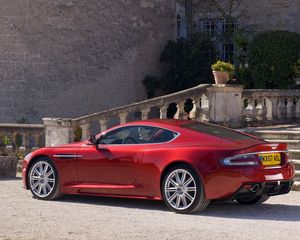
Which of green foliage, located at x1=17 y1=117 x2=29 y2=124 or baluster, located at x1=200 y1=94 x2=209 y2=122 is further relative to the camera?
green foliage, located at x1=17 y1=117 x2=29 y2=124

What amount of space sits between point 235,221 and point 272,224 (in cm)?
47

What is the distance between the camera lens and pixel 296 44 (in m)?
22.4

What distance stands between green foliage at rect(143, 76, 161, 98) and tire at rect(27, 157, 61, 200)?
12197 millimetres

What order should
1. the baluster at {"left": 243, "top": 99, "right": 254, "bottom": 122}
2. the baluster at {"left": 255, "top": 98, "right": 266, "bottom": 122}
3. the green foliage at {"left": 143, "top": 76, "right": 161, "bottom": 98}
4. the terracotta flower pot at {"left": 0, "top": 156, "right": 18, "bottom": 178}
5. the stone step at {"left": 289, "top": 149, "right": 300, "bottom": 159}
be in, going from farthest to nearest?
1. the green foliage at {"left": 143, "top": 76, "right": 161, "bottom": 98}
2. the baluster at {"left": 255, "top": 98, "right": 266, "bottom": 122}
3. the baluster at {"left": 243, "top": 99, "right": 254, "bottom": 122}
4. the terracotta flower pot at {"left": 0, "top": 156, "right": 18, "bottom": 178}
5. the stone step at {"left": 289, "top": 149, "right": 300, "bottom": 159}

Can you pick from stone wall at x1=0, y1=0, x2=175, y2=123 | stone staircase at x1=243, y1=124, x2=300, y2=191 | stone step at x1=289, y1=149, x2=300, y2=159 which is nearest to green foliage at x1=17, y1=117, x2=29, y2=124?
stone wall at x1=0, y1=0, x2=175, y2=123

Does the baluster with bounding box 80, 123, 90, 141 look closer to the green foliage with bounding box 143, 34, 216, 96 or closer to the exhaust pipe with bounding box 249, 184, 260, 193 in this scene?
the exhaust pipe with bounding box 249, 184, 260, 193

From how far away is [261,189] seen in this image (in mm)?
9148

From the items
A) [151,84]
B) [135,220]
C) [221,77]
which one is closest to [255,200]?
[135,220]

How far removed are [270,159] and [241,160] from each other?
1.70 ft

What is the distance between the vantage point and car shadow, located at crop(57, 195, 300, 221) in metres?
9.09

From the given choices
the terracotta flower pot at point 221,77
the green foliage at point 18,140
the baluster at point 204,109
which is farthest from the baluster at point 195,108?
the green foliage at point 18,140

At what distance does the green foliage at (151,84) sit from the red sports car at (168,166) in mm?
12128

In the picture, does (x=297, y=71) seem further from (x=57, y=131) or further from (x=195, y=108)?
(x=57, y=131)

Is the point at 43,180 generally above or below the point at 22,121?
below
